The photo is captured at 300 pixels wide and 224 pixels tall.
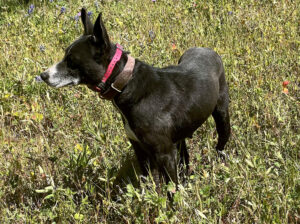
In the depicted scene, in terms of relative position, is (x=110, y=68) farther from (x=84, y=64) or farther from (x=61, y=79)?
(x=61, y=79)

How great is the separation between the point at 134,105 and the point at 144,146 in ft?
1.13

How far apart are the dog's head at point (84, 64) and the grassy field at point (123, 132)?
1.61ft

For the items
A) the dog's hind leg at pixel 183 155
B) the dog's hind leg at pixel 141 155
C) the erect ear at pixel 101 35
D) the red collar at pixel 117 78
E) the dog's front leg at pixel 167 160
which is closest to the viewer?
the erect ear at pixel 101 35

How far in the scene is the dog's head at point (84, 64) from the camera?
2.79 meters

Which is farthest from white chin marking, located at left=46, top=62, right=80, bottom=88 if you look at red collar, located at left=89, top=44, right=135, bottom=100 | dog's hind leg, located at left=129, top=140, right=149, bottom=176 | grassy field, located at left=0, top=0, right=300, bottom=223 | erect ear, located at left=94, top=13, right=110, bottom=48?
dog's hind leg, located at left=129, top=140, right=149, bottom=176

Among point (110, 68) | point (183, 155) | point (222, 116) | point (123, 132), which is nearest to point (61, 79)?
point (110, 68)

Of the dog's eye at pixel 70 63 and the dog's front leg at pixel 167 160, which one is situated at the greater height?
the dog's eye at pixel 70 63

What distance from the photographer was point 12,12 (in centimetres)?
736

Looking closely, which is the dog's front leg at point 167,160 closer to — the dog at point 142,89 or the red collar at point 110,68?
the dog at point 142,89

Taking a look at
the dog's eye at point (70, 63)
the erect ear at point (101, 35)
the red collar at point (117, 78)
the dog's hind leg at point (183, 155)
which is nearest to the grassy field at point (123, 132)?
the dog's hind leg at point (183, 155)

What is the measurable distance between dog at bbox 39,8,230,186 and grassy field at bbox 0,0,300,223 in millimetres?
290

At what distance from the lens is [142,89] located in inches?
113

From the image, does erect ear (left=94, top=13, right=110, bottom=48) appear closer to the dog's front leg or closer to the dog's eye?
the dog's eye

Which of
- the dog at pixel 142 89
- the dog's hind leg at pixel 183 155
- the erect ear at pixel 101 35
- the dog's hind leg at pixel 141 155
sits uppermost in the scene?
the erect ear at pixel 101 35
